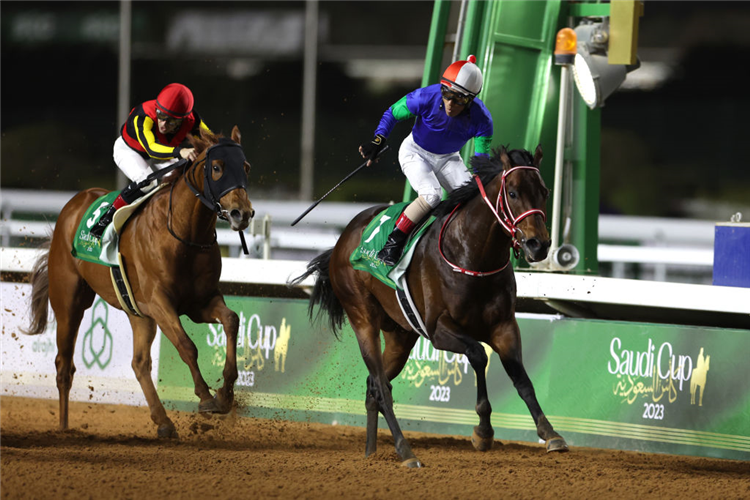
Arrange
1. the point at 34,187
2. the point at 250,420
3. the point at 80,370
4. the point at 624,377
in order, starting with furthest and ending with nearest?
the point at 34,187, the point at 80,370, the point at 250,420, the point at 624,377

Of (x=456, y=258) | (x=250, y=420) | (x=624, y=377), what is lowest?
(x=250, y=420)

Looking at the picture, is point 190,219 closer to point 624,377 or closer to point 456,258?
point 456,258

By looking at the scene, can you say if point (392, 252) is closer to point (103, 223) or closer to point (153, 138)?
point (153, 138)

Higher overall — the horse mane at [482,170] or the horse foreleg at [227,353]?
the horse mane at [482,170]

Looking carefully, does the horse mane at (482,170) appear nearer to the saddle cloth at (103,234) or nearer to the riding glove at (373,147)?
the riding glove at (373,147)

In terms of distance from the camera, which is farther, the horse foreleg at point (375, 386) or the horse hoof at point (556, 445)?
the horse foreleg at point (375, 386)

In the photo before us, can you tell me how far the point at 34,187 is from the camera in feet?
60.7

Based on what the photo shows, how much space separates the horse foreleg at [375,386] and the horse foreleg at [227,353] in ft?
2.55

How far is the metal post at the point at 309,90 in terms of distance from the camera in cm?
1518

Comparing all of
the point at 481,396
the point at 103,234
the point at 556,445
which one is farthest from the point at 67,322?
the point at 556,445

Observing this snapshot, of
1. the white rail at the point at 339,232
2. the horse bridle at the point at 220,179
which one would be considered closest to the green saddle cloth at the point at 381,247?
the horse bridle at the point at 220,179

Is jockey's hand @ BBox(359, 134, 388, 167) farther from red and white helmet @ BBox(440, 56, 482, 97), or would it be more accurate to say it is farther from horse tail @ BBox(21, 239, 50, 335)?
horse tail @ BBox(21, 239, 50, 335)

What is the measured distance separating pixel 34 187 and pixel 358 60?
20.6 feet

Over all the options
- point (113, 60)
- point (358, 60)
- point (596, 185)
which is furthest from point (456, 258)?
point (113, 60)
